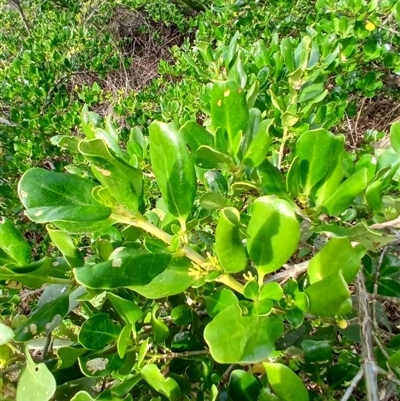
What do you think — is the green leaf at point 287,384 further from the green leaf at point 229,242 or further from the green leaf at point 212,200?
the green leaf at point 212,200

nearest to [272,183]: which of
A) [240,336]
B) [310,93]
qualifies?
[240,336]

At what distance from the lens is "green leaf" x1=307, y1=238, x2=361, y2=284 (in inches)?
21.8

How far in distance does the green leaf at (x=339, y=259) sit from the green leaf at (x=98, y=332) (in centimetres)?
36

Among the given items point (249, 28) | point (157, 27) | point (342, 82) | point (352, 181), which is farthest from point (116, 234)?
point (157, 27)

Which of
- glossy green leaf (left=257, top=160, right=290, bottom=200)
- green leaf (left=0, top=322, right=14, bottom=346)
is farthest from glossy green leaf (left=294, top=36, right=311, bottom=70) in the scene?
green leaf (left=0, top=322, right=14, bottom=346)

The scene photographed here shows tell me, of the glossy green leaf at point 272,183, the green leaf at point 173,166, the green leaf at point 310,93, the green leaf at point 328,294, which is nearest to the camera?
the green leaf at point 328,294

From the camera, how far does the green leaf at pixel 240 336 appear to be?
559 millimetres

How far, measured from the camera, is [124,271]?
57cm

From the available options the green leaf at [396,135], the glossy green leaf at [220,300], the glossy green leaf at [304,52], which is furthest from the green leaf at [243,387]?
the glossy green leaf at [304,52]

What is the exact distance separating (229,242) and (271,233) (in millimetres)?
56

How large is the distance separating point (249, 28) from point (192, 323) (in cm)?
175

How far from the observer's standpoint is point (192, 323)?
0.86 m

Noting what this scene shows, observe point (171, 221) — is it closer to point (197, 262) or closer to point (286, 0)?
point (197, 262)

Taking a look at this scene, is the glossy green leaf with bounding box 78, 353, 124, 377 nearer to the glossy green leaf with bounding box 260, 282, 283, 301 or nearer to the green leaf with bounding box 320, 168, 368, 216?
the glossy green leaf with bounding box 260, 282, 283, 301
